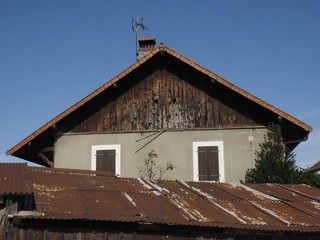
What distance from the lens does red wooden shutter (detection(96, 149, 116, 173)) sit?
15680 millimetres

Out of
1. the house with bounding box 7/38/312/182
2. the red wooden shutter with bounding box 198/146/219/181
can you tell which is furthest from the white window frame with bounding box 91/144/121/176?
the red wooden shutter with bounding box 198/146/219/181

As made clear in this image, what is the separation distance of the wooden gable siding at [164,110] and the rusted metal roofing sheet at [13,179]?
6181 millimetres

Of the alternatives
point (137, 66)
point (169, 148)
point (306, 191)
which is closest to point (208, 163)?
point (169, 148)

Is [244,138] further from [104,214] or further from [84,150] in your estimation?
[104,214]

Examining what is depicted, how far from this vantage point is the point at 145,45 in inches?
765

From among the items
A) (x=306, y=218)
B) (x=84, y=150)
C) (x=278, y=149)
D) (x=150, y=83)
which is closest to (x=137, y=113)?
(x=150, y=83)

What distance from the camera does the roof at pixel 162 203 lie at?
315 inches

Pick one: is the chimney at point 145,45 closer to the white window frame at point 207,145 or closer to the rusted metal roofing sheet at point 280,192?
the white window frame at point 207,145

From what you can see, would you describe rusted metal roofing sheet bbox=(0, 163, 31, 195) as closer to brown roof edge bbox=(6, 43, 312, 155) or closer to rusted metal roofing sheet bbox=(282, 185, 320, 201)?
brown roof edge bbox=(6, 43, 312, 155)

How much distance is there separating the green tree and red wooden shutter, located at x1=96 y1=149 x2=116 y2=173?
4625 millimetres

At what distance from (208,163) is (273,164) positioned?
2.20 metres

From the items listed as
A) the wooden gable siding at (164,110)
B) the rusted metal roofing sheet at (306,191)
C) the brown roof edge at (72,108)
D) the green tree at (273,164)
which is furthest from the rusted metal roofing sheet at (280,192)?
the brown roof edge at (72,108)

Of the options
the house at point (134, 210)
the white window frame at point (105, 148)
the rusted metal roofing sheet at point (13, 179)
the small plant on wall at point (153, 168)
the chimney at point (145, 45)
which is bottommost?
the house at point (134, 210)

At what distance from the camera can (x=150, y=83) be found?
1636cm
